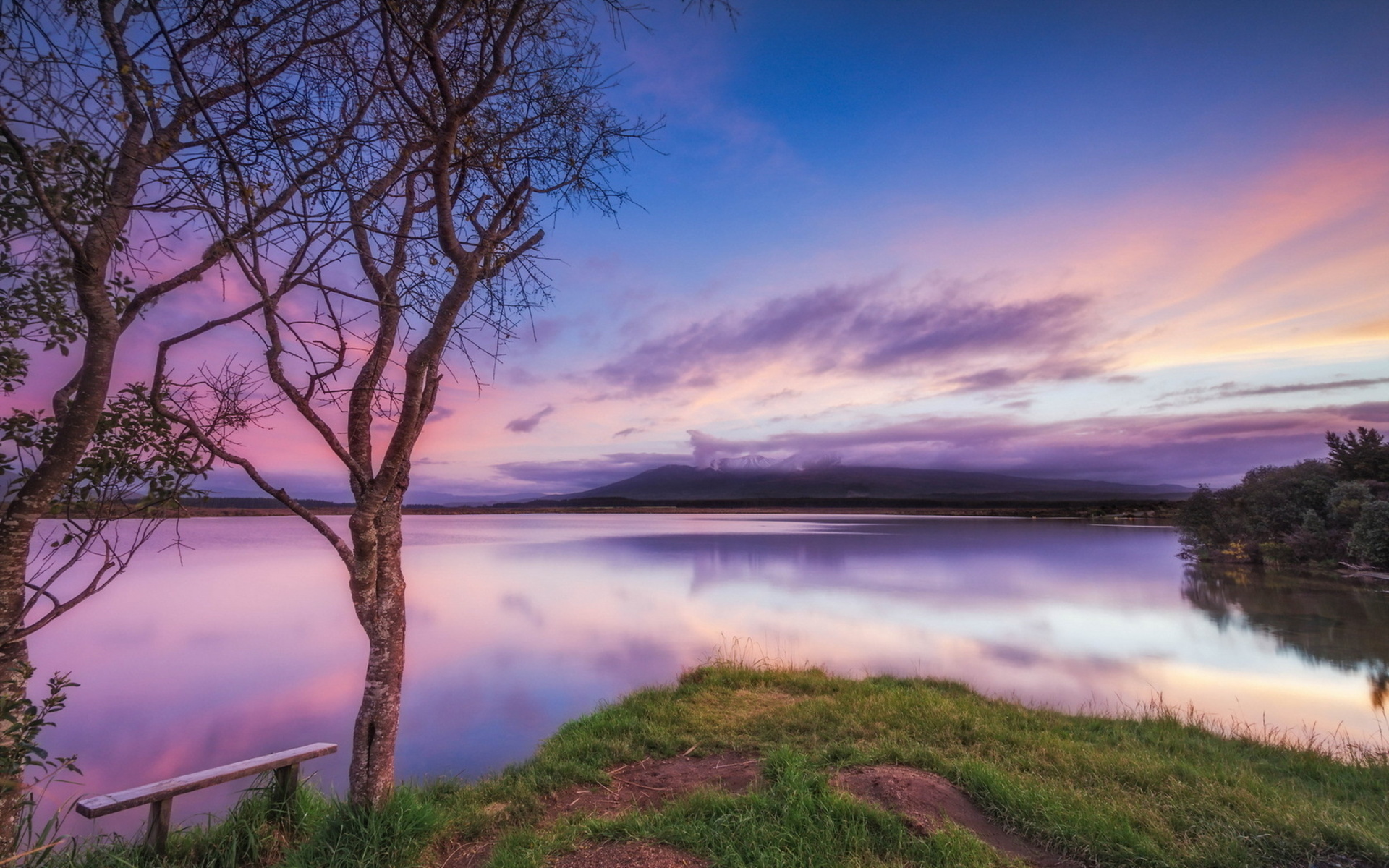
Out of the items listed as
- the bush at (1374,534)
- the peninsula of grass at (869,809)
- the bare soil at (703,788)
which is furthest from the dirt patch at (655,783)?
the bush at (1374,534)

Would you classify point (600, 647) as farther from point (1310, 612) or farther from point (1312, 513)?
point (1312, 513)

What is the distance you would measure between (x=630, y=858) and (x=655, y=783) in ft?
6.17

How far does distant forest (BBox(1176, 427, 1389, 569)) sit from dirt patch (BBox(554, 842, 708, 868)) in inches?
1290

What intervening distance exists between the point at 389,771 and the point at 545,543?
5019cm

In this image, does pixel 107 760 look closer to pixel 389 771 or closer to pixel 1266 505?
pixel 389 771

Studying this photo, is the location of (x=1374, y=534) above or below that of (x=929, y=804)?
above

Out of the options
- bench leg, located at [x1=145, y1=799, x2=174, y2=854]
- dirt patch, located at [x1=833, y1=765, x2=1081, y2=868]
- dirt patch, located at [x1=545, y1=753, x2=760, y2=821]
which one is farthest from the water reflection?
bench leg, located at [x1=145, y1=799, x2=174, y2=854]

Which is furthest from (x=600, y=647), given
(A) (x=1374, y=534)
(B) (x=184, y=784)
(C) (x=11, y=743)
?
(A) (x=1374, y=534)

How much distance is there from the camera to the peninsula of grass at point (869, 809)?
443 cm

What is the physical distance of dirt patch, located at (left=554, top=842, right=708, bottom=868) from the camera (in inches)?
171

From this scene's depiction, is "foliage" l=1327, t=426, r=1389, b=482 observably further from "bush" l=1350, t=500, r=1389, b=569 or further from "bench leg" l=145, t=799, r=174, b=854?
"bench leg" l=145, t=799, r=174, b=854

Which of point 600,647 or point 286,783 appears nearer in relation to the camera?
point 286,783

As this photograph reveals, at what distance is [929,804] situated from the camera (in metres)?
5.11

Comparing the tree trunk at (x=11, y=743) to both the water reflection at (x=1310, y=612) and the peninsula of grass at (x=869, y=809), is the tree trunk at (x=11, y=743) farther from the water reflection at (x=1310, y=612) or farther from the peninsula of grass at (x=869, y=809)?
the water reflection at (x=1310, y=612)
